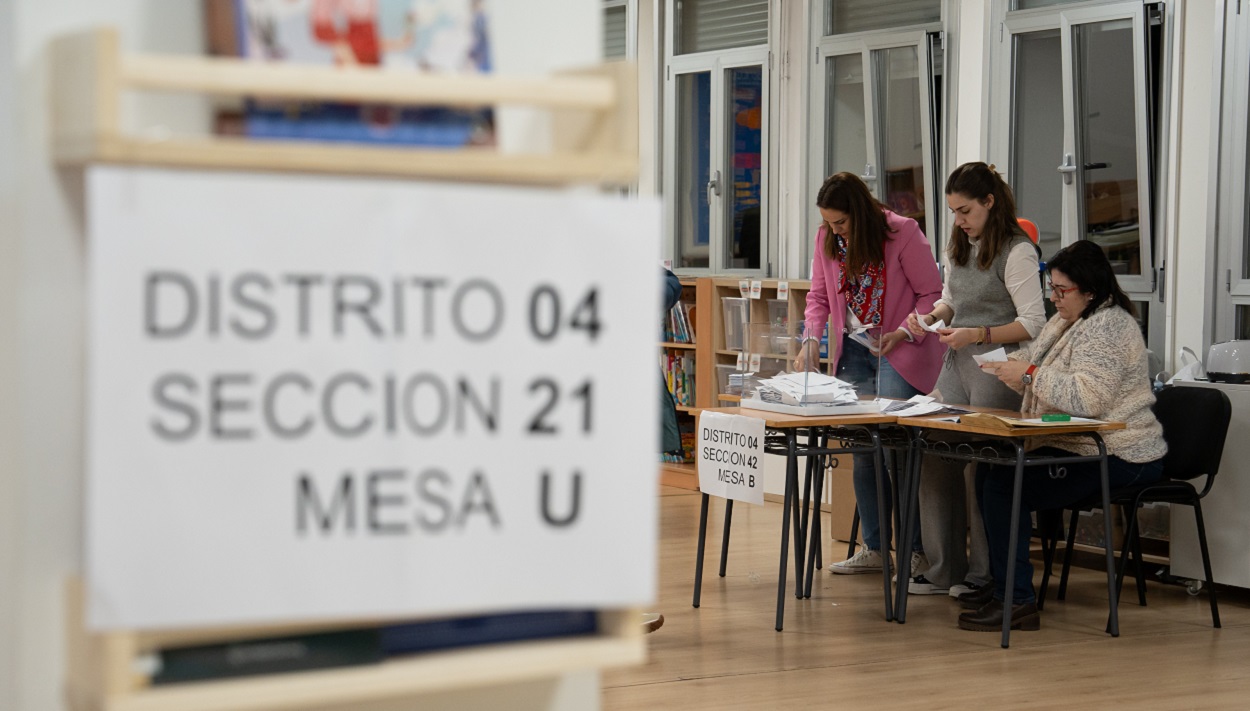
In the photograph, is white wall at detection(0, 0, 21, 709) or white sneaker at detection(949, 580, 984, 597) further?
white sneaker at detection(949, 580, 984, 597)

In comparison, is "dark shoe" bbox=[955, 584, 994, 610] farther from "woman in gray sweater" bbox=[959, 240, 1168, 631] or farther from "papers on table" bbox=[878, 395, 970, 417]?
"papers on table" bbox=[878, 395, 970, 417]

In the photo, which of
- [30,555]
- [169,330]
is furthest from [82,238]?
[30,555]

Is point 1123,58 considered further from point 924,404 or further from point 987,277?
point 924,404

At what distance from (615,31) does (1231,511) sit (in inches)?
201

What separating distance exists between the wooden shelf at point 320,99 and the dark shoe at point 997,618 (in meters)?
3.61

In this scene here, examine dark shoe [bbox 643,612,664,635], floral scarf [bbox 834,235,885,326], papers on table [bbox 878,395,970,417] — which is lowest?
dark shoe [bbox 643,612,664,635]

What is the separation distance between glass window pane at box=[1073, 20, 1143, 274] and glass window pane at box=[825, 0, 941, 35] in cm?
92

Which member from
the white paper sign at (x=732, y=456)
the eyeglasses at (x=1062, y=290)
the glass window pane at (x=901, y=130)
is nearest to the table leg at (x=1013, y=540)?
the eyeglasses at (x=1062, y=290)

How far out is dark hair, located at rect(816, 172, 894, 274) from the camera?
16.7 feet

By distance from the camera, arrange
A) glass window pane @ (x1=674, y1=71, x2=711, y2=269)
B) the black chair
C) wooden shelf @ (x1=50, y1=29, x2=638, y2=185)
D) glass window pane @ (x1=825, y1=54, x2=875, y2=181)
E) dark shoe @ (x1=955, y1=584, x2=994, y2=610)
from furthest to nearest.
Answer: glass window pane @ (x1=674, y1=71, x2=711, y2=269), glass window pane @ (x1=825, y1=54, x2=875, y2=181), dark shoe @ (x1=955, y1=584, x2=994, y2=610), the black chair, wooden shelf @ (x1=50, y1=29, x2=638, y2=185)

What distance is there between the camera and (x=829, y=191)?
16.7ft

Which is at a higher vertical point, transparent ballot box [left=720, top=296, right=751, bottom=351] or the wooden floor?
transparent ballot box [left=720, top=296, right=751, bottom=351]

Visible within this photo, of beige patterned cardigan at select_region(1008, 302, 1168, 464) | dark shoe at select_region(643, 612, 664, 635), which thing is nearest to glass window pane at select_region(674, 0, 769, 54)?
beige patterned cardigan at select_region(1008, 302, 1168, 464)

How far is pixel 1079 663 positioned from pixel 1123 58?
2894 millimetres
